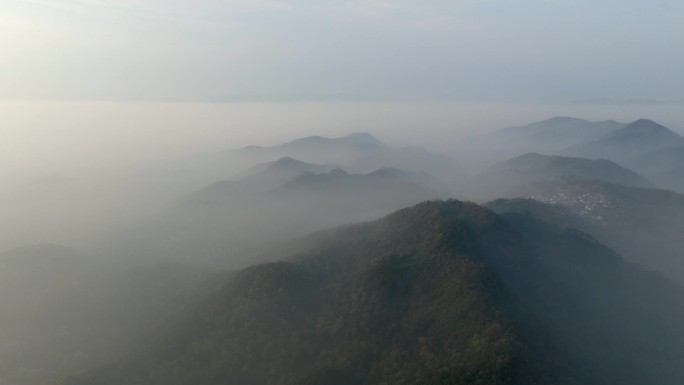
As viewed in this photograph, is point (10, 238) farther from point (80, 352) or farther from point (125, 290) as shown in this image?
point (80, 352)

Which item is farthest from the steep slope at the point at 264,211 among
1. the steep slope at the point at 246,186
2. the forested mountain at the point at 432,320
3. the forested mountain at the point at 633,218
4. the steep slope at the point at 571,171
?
the forested mountain at the point at 432,320

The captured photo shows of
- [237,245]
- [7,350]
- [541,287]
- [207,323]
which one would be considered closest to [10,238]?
[237,245]

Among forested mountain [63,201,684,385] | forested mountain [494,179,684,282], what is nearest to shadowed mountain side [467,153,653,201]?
forested mountain [494,179,684,282]

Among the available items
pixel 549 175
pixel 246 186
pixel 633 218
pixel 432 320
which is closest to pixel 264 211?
pixel 246 186

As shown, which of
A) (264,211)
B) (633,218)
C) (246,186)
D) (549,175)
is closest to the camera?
(633,218)

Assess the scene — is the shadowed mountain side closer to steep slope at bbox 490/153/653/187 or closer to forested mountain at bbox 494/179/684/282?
steep slope at bbox 490/153/653/187

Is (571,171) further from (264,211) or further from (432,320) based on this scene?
(432,320)
